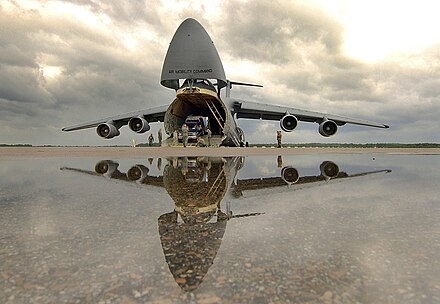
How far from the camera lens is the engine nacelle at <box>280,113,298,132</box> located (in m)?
19.7

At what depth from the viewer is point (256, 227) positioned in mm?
2039

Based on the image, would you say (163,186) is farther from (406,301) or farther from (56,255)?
(406,301)

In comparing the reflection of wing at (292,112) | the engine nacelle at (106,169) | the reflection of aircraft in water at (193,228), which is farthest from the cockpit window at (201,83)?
the reflection of aircraft in water at (193,228)

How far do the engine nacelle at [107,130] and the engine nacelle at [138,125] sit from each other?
1.28 meters

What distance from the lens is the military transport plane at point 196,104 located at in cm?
1720

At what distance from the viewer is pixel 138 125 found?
2000 cm

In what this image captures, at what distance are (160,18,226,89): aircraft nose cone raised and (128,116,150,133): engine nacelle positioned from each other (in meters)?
3.25

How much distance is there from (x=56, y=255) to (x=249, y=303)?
3.35 ft

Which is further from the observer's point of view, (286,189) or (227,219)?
(286,189)

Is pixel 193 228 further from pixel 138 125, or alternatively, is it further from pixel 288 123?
pixel 138 125

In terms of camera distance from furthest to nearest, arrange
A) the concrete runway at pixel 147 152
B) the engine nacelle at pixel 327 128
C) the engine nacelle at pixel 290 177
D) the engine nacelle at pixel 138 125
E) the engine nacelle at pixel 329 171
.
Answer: the engine nacelle at pixel 327 128 < the engine nacelle at pixel 138 125 < the concrete runway at pixel 147 152 < the engine nacelle at pixel 329 171 < the engine nacelle at pixel 290 177

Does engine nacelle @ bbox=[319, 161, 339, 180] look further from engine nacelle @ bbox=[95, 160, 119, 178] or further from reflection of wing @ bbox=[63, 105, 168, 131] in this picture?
reflection of wing @ bbox=[63, 105, 168, 131]

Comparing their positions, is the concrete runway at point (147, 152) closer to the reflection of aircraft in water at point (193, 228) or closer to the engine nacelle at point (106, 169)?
the engine nacelle at point (106, 169)

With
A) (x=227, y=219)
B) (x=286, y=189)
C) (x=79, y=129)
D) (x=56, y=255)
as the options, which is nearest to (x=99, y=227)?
(x=56, y=255)
